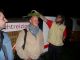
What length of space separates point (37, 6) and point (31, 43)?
13857 millimetres

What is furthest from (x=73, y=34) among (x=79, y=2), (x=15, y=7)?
(x=79, y=2)

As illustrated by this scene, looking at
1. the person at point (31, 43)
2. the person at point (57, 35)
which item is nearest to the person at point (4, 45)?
the person at point (31, 43)

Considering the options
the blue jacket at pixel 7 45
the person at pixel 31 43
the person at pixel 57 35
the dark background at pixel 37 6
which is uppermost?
the blue jacket at pixel 7 45

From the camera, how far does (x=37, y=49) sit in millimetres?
5902

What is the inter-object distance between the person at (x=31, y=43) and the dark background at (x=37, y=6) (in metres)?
10.2

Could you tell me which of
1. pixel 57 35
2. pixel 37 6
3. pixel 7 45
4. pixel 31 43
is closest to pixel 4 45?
pixel 7 45

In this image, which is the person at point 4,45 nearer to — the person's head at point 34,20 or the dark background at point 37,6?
the person's head at point 34,20

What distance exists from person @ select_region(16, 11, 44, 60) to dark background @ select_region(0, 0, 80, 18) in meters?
10.2

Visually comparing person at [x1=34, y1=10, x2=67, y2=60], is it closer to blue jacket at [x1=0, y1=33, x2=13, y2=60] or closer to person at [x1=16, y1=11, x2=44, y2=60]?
person at [x1=16, y1=11, x2=44, y2=60]

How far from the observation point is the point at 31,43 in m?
5.88

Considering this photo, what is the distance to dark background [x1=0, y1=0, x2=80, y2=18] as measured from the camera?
1797 cm

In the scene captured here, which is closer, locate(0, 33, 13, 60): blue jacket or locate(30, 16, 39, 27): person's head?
locate(0, 33, 13, 60): blue jacket

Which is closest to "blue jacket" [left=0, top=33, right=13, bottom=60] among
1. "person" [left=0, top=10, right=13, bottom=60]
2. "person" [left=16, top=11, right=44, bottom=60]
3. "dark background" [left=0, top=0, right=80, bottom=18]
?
"person" [left=0, top=10, right=13, bottom=60]

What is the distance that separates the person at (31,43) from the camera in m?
5.81
